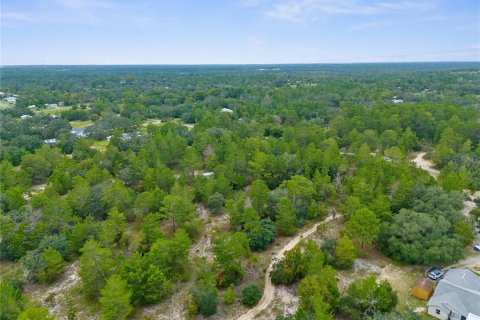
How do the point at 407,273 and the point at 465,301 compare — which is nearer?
the point at 465,301

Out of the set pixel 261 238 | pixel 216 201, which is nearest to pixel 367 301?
pixel 261 238

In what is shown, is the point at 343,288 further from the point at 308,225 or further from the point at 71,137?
the point at 71,137

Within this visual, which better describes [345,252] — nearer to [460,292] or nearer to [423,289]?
[423,289]

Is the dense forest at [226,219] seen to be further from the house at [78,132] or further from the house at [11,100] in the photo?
the house at [11,100]

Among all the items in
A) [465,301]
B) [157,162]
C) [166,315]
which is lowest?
[166,315]

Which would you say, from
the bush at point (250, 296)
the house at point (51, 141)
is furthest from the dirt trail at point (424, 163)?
the house at point (51, 141)

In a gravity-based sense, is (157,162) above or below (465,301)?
above

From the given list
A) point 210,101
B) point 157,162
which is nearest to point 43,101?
point 210,101

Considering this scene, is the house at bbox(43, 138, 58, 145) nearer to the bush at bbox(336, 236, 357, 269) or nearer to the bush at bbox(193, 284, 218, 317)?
the bush at bbox(193, 284, 218, 317)
